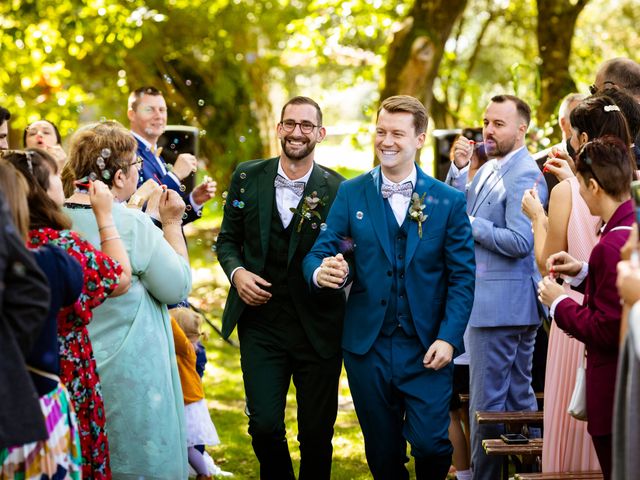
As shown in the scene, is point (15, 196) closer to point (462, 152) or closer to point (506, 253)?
point (506, 253)

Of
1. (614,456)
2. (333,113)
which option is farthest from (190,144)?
(333,113)

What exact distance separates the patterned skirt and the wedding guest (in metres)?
0.88

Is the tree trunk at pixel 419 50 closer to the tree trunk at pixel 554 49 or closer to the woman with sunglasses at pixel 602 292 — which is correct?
the tree trunk at pixel 554 49

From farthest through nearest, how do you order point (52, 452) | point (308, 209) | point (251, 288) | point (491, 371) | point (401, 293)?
point (491, 371) → point (308, 209) → point (251, 288) → point (401, 293) → point (52, 452)

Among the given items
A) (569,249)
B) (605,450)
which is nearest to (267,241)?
(569,249)

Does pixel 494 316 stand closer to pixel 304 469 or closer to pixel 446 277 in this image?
pixel 446 277

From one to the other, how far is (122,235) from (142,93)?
2763mm

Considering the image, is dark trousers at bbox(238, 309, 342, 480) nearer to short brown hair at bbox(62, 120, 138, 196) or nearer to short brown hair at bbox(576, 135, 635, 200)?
short brown hair at bbox(62, 120, 138, 196)

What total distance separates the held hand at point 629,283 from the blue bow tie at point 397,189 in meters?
1.93

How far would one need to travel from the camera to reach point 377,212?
17.6 feet

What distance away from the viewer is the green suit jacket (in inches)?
234

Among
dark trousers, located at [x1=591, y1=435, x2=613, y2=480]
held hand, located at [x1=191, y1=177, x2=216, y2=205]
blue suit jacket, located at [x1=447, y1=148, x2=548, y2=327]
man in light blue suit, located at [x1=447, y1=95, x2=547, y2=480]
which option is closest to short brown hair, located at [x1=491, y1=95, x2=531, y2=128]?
man in light blue suit, located at [x1=447, y1=95, x2=547, y2=480]

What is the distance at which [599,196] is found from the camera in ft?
14.3

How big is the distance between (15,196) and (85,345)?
100 cm
